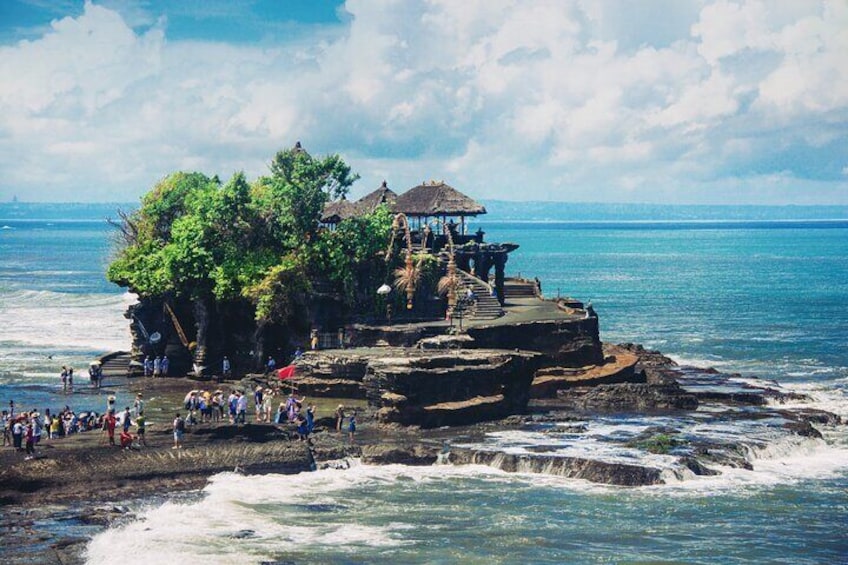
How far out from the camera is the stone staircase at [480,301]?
201ft

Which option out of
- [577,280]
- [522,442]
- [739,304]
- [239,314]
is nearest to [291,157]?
[239,314]

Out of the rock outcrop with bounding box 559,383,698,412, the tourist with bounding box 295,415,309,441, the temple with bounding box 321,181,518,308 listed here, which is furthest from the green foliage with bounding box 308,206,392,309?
the tourist with bounding box 295,415,309,441

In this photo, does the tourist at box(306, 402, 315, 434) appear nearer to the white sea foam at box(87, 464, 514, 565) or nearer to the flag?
the white sea foam at box(87, 464, 514, 565)

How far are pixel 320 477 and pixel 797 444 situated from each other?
762 inches

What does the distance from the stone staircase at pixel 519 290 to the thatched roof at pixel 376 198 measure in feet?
35.3

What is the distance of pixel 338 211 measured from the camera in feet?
225

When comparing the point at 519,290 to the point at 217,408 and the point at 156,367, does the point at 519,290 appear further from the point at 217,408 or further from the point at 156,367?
the point at 217,408

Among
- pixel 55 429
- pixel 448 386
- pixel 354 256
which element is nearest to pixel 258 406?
pixel 448 386

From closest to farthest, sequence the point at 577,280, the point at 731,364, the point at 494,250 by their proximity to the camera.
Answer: the point at 494,250, the point at 731,364, the point at 577,280

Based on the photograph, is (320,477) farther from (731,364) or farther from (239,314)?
(731,364)

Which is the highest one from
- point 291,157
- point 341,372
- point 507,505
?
point 291,157

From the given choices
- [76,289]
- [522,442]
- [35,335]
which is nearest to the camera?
[522,442]

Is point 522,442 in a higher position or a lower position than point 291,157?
lower

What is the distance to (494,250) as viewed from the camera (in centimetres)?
6831
